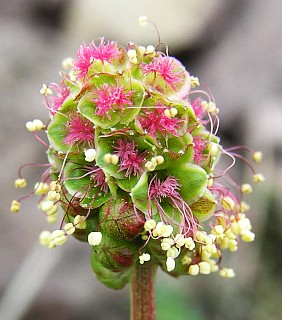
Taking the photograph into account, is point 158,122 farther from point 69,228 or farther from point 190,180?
point 69,228

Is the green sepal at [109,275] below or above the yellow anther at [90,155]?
below

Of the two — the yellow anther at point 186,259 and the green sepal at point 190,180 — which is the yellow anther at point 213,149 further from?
the yellow anther at point 186,259

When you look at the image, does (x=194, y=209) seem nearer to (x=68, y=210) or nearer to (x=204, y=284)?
(x=68, y=210)

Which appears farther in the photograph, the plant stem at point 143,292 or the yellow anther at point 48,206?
the plant stem at point 143,292

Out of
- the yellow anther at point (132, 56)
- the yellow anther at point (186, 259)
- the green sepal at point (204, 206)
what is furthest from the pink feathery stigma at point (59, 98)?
the yellow anther at point (186, 259)

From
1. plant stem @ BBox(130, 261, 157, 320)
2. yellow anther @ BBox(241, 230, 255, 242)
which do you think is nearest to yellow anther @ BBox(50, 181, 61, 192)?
plant stem @ BBox(130, 261, 157, 320)

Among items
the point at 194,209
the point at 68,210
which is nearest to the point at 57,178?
the point at 68,210
